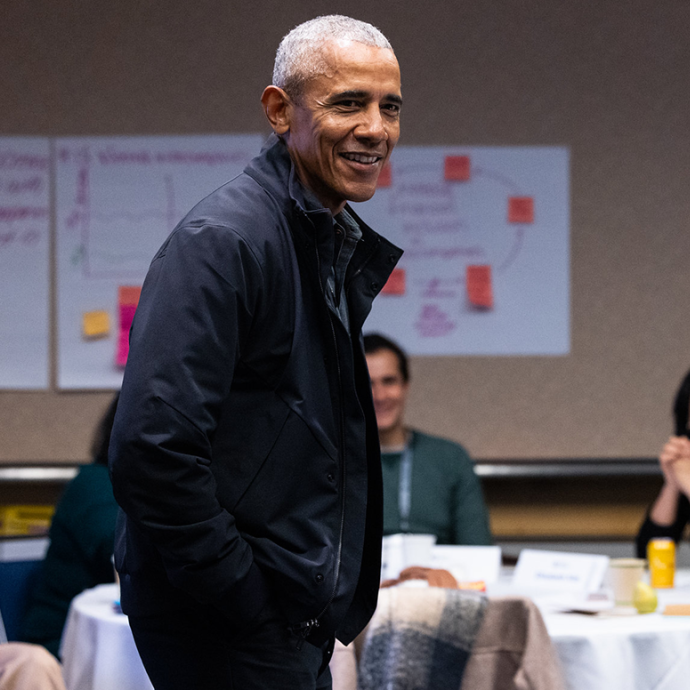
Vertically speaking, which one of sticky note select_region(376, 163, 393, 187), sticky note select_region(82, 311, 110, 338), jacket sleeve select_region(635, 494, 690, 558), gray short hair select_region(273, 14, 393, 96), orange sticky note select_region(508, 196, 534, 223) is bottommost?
jacket sleeve select_region(635, 494, 690, 558)

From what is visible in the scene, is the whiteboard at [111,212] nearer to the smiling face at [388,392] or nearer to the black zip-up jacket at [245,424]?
the smiling face at [388,392]

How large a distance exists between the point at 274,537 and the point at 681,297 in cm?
308

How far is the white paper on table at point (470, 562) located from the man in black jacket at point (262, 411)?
112 centimetres

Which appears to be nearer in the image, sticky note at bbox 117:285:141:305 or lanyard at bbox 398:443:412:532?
lanyard at bbox 398:443:412:532

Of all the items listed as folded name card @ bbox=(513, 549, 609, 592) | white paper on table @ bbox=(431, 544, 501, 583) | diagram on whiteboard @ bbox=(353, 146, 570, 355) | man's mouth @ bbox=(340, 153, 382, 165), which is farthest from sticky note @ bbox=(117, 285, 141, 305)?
man's mouth @ bbox=(340, 153, 382, 165)

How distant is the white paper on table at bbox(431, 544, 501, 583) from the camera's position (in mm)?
2385

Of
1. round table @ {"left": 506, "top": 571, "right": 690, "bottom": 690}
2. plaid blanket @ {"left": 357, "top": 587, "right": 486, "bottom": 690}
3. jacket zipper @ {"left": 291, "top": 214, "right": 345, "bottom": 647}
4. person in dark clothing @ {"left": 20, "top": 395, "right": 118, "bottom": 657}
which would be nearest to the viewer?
jacket zipper @ {"left": 291, "top": 214, "right": 345, "bottom": 647}

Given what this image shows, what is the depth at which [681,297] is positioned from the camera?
3854mm

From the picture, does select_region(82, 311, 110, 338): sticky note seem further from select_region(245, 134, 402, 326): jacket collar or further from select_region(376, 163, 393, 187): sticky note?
select_region(245, 134, 402, 326): jacket collar

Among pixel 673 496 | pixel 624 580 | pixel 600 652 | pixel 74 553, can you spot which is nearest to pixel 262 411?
pixel 600 652

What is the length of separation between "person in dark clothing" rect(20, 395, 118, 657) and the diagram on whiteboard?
1.48 m

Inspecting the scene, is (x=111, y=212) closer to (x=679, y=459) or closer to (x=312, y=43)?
(x=679, y=459)

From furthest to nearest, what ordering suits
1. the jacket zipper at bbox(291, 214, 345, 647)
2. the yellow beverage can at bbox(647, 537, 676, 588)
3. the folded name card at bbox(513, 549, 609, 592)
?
1. the yellow beverage can at bbox(647, 537, 676, 588)
2. the folded name card at bbox(513, 549, 609, 592)
3. the jacket zipper at bbox(291, 214, 345, 647)

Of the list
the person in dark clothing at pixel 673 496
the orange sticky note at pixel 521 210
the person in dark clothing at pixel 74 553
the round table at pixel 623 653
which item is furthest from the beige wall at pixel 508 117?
the round table at pixel 623 653
